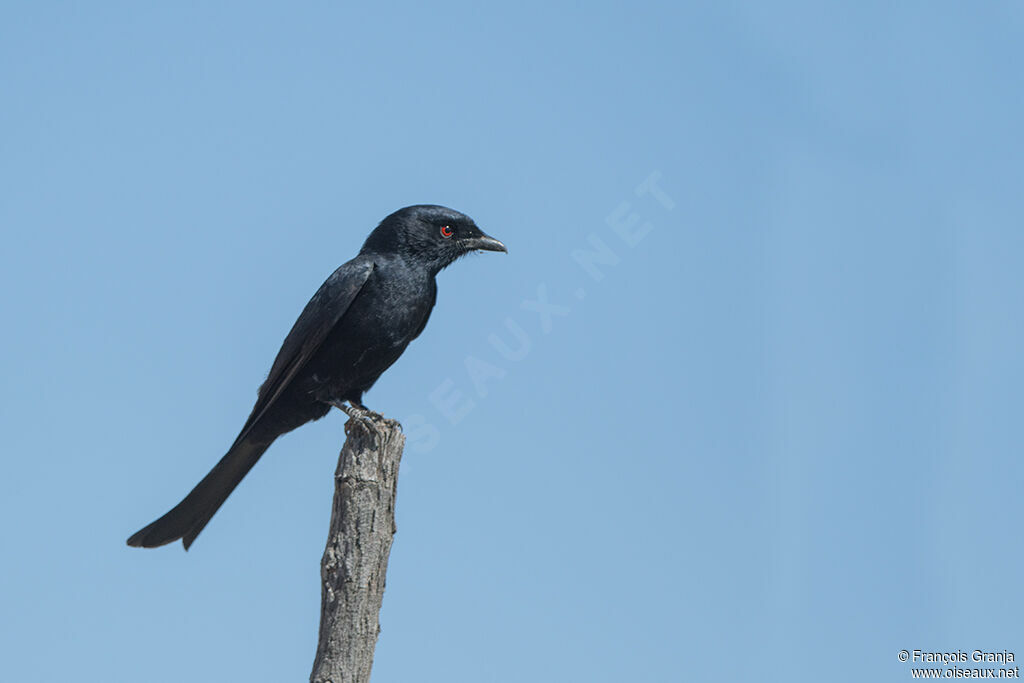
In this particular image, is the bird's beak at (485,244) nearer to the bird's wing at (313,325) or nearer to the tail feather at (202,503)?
the bird's wing at (313,325)

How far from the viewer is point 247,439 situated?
681 cm

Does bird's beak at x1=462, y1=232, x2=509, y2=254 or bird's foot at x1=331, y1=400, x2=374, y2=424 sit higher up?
bird's beak at x1=462, y1=232, x2=509, y2=254

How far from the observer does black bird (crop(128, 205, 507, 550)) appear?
254 inches

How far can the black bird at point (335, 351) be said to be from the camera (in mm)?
6457

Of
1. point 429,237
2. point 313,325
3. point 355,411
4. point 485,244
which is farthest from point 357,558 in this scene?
point 485,244

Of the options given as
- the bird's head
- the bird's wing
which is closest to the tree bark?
the bird's wing

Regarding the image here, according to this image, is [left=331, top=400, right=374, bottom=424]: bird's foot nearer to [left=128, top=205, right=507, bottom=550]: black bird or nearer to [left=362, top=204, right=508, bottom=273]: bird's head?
[left=128, top=205, right=507, bottom=550]: black bird

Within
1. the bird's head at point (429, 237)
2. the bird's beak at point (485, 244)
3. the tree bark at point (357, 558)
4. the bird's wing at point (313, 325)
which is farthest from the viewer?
the bird's beak at point (485, 244)

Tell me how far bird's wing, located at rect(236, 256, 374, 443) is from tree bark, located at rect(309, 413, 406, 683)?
118 cm

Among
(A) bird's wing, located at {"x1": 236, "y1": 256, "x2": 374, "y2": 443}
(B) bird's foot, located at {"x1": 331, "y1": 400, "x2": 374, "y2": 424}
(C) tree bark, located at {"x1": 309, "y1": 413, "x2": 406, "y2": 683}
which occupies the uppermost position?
(A) bird's wing, located at {"x1": 236, "y1": 256, "x2": 374, "y2": 443}

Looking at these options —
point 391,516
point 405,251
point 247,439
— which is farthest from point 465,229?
point 391,516

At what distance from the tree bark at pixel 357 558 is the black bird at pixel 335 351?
0.86m

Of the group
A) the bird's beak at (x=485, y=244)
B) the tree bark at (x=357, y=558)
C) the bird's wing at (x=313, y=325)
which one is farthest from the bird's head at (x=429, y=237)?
the tree bark at (x=357, y=558)

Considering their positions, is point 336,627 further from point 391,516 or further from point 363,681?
point 391,516
